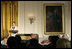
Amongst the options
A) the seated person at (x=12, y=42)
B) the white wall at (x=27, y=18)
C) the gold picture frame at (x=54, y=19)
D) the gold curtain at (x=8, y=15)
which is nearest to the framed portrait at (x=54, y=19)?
the gold picture frame at (x=54, y=19)

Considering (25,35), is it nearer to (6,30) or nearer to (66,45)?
(6,30)

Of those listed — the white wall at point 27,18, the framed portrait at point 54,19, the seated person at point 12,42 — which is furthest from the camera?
the framed portrait at point 54,19

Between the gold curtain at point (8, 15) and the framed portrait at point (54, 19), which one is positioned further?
the framed portrait at point (54, 19)

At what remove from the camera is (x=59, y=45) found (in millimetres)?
1952

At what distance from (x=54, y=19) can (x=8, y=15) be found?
8.49 feet

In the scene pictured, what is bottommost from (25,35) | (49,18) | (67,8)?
(25,35)

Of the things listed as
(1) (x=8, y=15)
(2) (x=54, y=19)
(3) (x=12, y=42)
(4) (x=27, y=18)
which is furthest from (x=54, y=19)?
(3) (x=12, y=42)

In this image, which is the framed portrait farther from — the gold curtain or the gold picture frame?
the gold curtain

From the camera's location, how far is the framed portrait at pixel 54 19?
8.73 metres

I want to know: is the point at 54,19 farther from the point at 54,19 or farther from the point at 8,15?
the point at 8,15

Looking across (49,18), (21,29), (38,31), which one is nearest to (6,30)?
(21,29)

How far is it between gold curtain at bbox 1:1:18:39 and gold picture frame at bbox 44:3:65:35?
5.70 feet

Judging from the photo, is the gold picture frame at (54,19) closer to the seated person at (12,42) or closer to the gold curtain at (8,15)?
the gold curtain at (8,15)

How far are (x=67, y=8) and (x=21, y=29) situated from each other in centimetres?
287
